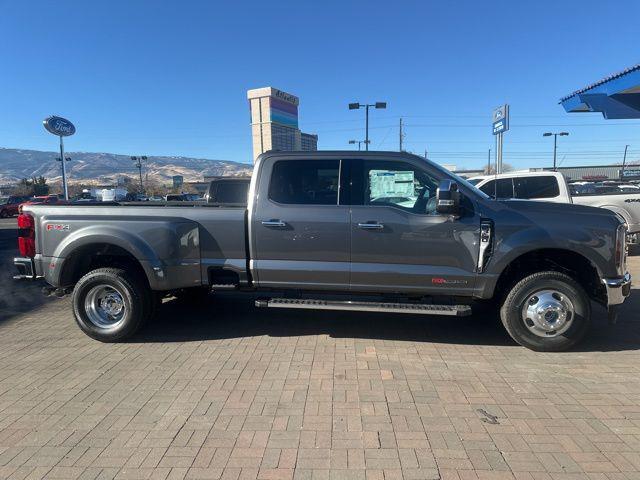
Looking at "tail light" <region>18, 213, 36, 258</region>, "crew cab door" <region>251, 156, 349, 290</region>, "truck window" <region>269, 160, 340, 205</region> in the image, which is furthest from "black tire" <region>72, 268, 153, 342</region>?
"truck window" <region>269, 160, 340, 205</region>

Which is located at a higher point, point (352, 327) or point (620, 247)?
point (620, 247)

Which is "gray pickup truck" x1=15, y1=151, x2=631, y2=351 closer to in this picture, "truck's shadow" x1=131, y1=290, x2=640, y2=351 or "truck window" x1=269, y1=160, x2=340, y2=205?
"truck window" x1=269, y1=160, x2=340, y2=205

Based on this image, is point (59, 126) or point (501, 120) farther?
point (59, 126)

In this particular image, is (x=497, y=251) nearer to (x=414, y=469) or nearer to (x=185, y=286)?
(x=414, y=469)

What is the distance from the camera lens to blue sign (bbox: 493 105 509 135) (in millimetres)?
14528

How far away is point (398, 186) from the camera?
494cm

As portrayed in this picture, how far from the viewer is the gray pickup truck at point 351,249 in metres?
4.60

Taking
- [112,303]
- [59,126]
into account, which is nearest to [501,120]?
[112,303]

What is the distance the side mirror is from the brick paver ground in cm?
149

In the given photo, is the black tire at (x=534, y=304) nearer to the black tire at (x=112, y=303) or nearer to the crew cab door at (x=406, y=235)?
the crew cab door at (x=406, y=235)

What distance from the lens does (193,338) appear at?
17.4 feet

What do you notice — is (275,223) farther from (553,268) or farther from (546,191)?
(546,191)

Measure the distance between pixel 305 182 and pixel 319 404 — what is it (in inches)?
96.0

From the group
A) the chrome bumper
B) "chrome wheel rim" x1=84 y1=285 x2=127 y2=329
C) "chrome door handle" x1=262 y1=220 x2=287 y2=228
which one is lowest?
"chrome wheel rim" x1=84 y1=285 x2=127 y2=329
